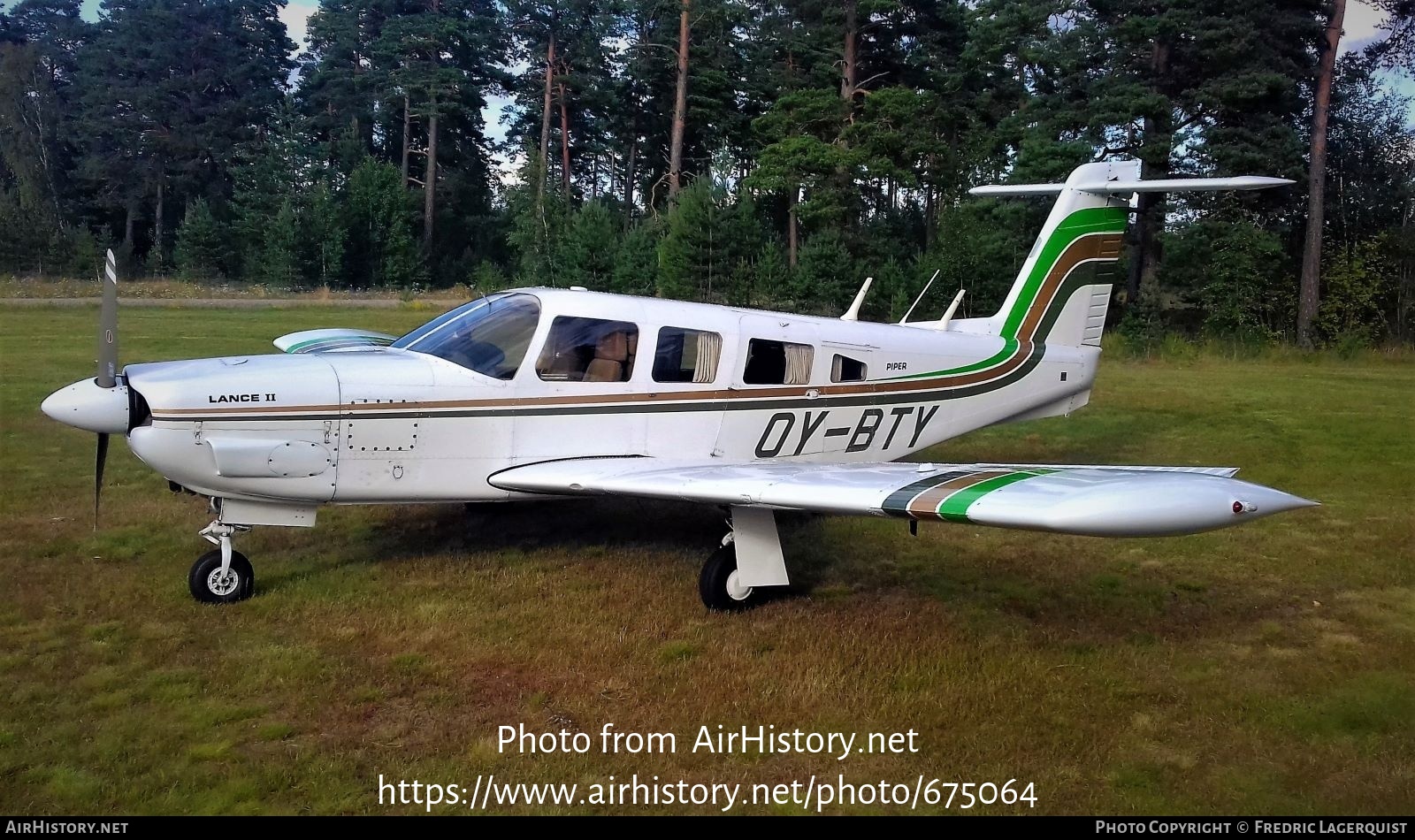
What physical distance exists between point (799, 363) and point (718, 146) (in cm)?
3266

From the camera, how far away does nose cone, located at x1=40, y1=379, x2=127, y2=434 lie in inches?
214

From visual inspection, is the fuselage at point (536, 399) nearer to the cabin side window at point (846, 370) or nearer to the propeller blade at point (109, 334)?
the cabin side window at point (846, 370)

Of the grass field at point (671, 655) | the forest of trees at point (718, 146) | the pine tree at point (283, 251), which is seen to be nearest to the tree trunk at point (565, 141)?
the forest of trees at point (718, 146)

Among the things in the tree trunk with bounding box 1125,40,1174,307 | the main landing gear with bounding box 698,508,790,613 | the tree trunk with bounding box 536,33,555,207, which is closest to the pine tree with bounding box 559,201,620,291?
the tree trunk with bounding box 536,33,555,207

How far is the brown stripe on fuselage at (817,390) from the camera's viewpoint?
5.83 meters

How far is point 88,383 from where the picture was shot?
5602 millimetres

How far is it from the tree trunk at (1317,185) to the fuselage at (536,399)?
21865 mm

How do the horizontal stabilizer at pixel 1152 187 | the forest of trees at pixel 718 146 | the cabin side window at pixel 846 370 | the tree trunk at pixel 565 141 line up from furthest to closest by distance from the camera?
the tree trunk at pixel 565 141 < the forest of trees at pixel 718 146 < the horizontal stabilizer at pixel 1152 187 < the cabin side window at pixel 846 370

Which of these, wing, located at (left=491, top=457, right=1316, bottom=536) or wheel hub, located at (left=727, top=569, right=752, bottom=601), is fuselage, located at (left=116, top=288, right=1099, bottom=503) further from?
wheel hub, located at (left=727, top=569, right=752, bottom=601)

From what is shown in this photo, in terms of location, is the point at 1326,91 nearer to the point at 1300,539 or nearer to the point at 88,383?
the point at 1300,539

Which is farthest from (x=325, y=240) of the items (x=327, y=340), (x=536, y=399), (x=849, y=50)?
(x=536, y=399)

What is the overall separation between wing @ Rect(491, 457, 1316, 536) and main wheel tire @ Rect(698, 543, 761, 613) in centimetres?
55

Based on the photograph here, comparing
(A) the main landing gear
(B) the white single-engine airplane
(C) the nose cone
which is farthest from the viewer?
(A) the main landing gear
